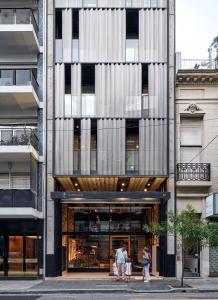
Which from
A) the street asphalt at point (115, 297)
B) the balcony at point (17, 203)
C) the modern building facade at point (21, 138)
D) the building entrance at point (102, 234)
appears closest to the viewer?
the street asphalt at point (115, 297)

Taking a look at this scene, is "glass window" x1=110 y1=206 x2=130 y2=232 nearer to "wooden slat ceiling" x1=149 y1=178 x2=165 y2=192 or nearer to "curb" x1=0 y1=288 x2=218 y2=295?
"wooden slat ceiling" x1=149 y1=178 x2=165 y2=192

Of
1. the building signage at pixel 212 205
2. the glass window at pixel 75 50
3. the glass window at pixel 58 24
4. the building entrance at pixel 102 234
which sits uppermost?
the glass window at pixel 58 24

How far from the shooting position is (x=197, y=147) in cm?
3183

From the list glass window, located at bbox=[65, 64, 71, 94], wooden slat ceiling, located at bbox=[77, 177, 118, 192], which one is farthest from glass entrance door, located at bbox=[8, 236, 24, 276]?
glass window, located at bbox=[65, 64, 71, 94]

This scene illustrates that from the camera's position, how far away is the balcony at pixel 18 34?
30.6 meters

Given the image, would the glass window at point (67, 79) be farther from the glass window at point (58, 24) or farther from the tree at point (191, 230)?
the tree at point (191, 230)

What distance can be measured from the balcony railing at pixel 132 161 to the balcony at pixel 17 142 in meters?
4.78

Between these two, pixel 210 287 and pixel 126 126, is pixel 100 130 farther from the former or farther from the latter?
pixel 210 287

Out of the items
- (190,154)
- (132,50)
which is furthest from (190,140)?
(132,50)

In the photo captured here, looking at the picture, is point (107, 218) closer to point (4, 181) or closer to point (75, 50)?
point (4, 181)

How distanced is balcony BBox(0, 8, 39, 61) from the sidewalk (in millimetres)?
12078

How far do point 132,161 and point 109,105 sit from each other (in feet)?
10.5

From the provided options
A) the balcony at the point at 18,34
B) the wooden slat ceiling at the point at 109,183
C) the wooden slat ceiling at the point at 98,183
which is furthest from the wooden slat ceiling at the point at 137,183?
the balcony at the point at 18,34

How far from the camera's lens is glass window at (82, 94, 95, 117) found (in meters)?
31.5
